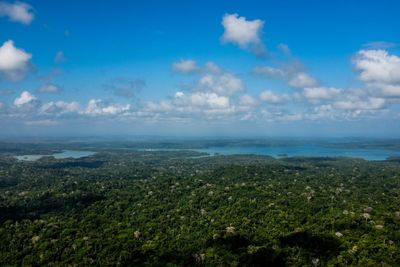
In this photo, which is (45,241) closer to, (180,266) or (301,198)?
(180,266)

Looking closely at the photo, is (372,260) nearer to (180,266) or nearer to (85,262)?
(180,266)

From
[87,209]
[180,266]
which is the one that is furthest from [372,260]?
[87,209]

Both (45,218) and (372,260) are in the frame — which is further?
(45,218)

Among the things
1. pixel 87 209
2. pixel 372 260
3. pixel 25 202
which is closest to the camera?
pixel 372 260

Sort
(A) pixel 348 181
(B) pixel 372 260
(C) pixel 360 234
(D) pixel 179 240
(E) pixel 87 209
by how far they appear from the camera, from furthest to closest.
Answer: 1. (A) pixel 348 181
2. (E) pixel 87 209
3. (D) pixel 179 240
4. (C) pixel 360 234
5. (B) pixel 372 260

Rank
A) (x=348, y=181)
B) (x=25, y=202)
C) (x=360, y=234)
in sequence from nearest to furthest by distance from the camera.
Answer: (x=360, y=234) → (x=25, y=202) → (x=348, y=181)

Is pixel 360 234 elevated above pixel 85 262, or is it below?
above

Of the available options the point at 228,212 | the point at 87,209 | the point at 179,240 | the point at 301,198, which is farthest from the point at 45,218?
the point at 301,198

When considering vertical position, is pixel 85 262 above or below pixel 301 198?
below

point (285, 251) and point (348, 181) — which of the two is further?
point (348, 181)

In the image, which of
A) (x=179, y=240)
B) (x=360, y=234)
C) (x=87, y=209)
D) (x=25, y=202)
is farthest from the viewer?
(x=25, y=202)
